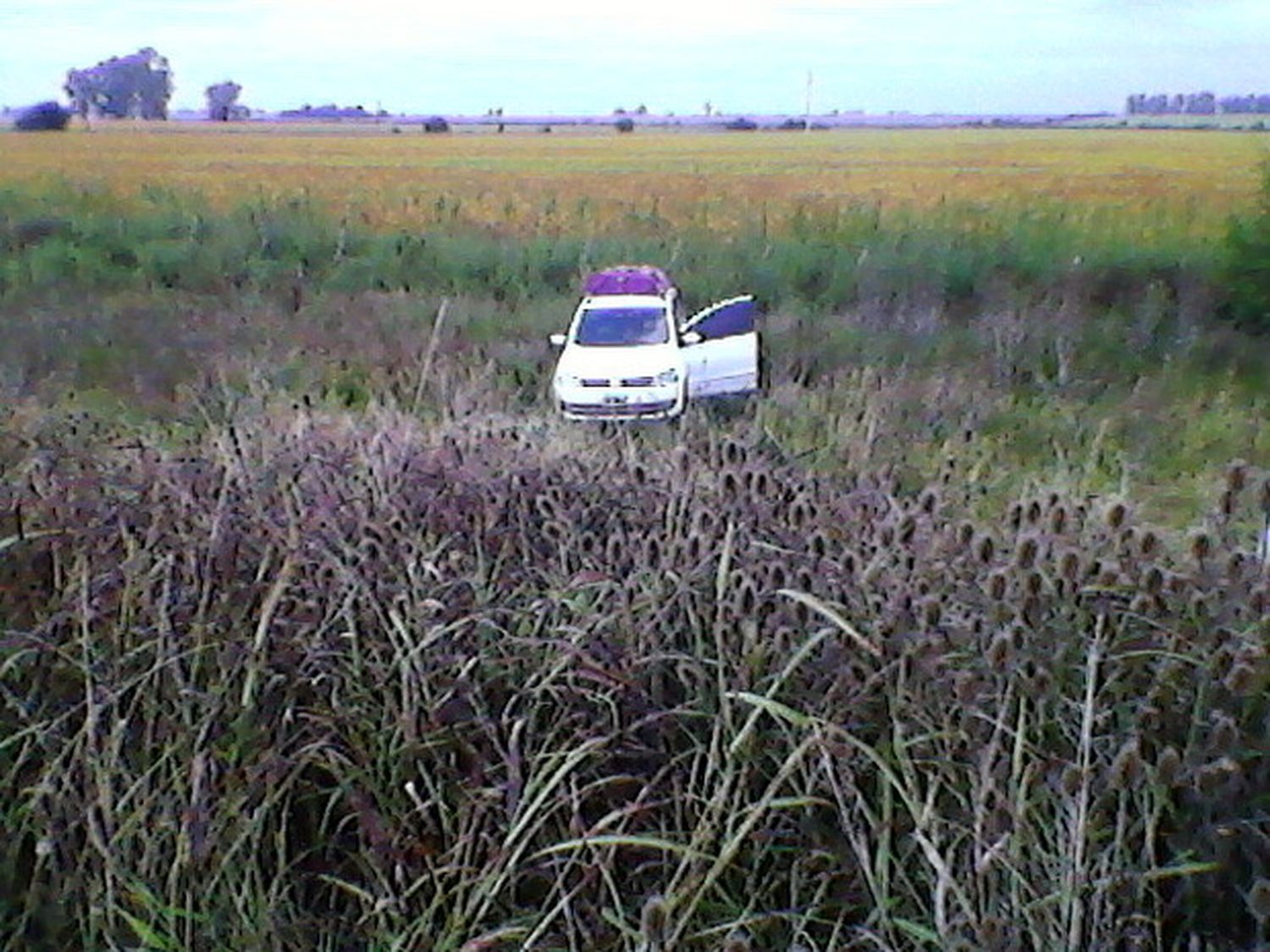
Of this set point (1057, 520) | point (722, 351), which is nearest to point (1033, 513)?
point (1057, 520)

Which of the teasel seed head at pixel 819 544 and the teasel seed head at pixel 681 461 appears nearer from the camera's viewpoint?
the teasel seed head at pixel 819 544

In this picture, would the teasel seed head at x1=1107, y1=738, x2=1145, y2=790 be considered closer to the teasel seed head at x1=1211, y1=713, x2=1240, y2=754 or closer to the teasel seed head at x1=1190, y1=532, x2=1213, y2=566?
the teasel seed head at x1=1211, y1=713, x2=1240, y2=754

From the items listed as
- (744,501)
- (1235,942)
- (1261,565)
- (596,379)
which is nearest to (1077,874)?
(1235,942)

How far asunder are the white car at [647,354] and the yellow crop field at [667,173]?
170 centimetres

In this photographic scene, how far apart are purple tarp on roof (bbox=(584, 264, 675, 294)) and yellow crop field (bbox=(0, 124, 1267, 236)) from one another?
3.80 feet

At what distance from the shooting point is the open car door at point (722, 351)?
21.0ft

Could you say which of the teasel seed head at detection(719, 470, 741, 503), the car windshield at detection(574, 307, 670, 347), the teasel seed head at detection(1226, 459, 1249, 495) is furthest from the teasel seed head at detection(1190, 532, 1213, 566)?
the car windshield at detection(574, 307, 670, 347)

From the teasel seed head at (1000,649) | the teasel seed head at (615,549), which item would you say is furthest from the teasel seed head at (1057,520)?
the teasel seed head at (615,549)

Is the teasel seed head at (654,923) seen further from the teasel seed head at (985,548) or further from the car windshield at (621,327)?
the car windshield at (621,327)

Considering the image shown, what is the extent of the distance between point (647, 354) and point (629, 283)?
125 cm

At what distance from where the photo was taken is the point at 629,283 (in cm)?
763

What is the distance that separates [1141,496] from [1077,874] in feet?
6.57

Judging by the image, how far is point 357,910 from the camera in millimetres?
2730

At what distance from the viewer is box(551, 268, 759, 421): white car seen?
5.96m
